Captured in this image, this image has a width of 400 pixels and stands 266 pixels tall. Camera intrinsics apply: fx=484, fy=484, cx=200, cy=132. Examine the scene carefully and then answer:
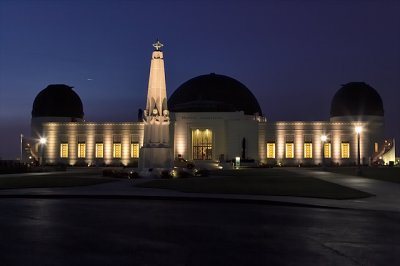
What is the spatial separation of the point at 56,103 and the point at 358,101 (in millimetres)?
48320

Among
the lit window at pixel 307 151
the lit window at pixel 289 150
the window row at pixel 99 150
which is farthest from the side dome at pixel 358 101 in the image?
→ the window row at pixel 99 150

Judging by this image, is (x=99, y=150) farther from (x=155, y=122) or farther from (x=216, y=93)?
(x=155, y=122)

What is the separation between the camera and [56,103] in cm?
7919

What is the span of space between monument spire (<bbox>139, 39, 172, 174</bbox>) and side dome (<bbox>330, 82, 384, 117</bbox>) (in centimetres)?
4540

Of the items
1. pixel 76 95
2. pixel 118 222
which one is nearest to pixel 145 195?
pixel 118 222

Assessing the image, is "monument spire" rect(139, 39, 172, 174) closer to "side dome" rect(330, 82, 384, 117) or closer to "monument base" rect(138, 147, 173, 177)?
"monument base" rect(138, 147, 173, 177)

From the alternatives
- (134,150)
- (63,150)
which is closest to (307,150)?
(134,150)

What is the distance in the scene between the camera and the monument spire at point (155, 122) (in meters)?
38.3

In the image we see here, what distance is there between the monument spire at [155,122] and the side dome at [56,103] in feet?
146

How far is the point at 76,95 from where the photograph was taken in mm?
82875

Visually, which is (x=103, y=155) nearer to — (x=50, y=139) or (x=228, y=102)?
(x=50, y=139)

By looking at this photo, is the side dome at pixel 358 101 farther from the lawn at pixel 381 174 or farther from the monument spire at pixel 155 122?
the monument spire at pixel 155 122

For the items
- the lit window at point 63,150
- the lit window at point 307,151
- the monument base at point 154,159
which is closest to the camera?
the monument base at point 154,159

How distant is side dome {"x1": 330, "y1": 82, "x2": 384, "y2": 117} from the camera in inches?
2953
